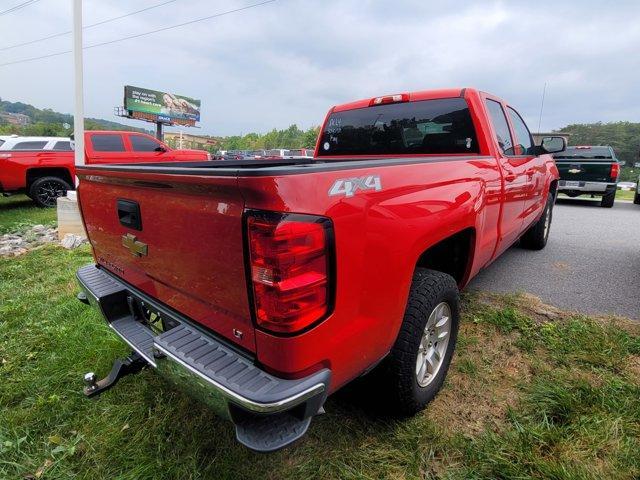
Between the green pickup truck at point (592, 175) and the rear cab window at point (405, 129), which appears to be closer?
the rear cab window at point (405, 129)

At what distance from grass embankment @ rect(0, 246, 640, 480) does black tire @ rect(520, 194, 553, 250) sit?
2386 mm

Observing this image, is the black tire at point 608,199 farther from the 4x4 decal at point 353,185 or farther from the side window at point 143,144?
the side window at point 143,144

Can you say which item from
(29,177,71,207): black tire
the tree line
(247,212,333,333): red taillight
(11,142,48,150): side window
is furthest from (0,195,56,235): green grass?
the tree line

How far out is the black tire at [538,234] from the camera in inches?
205

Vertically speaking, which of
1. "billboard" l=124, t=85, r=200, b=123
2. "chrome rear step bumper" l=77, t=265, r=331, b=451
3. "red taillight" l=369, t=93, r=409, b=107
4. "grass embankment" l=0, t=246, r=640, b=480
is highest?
"billboard" l=124, t=85, r=200, b=123

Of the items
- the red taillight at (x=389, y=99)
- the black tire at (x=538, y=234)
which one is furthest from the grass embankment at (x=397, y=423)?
the black tire at (x=538, y=234)

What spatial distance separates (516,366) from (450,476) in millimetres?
1075

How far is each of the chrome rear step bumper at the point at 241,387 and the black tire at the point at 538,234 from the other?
473 cm

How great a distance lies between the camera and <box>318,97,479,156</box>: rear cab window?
3121 millimetres

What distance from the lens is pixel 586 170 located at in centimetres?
1063

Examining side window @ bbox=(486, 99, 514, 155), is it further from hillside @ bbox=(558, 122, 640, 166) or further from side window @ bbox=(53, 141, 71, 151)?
hillside @ bbox=(558, 122, 640, 166)

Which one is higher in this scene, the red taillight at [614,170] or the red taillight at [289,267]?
the red taillight at [614,170]

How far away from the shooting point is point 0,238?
6805 millimetres

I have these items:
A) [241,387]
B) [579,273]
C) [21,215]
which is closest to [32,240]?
[21,215]
